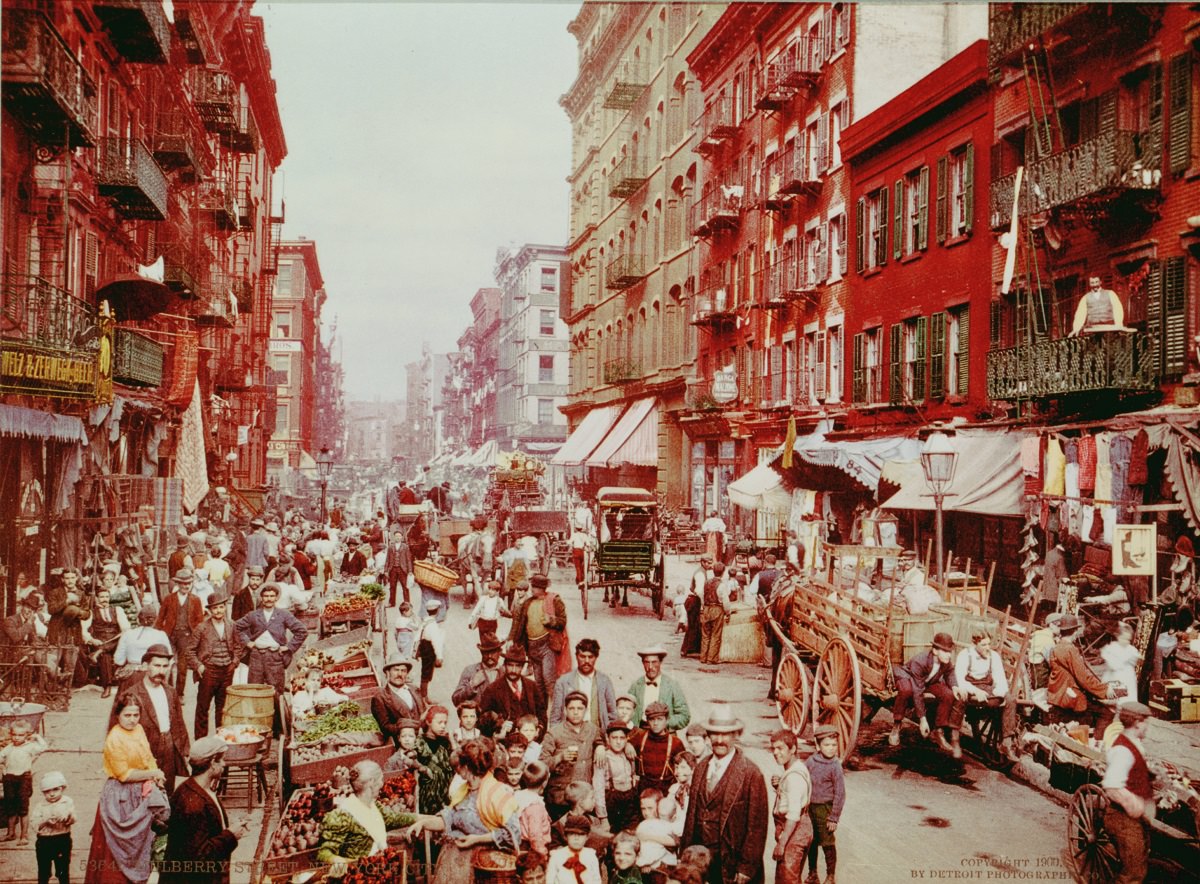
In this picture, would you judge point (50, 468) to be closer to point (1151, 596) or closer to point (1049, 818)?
point (1049, 818)

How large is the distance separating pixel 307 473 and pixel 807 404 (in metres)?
13.3

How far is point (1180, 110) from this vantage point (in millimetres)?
13914

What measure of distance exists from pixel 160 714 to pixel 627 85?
45.1ft

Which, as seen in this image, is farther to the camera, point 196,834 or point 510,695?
point 510,695

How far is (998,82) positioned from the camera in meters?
18.9

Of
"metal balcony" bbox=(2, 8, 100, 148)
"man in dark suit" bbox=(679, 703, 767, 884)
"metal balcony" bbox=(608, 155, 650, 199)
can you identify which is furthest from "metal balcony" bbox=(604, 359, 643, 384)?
"man in dark suit" bbox=(679, 703, 767, 884)

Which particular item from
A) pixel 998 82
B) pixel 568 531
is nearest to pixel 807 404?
pixel 568 531

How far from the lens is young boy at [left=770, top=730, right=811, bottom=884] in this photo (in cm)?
815

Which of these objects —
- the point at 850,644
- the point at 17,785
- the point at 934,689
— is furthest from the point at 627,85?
the point at 17,785

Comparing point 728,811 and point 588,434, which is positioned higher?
point 588,434

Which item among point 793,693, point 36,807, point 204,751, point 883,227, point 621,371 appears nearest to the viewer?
point 204,751

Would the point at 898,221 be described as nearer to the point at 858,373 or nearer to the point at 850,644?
the point at 858,373

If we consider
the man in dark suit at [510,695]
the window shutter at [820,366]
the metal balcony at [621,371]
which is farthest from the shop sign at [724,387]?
the man in dark suit at [510,695]

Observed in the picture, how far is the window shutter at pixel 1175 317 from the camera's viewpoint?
14102 mm
